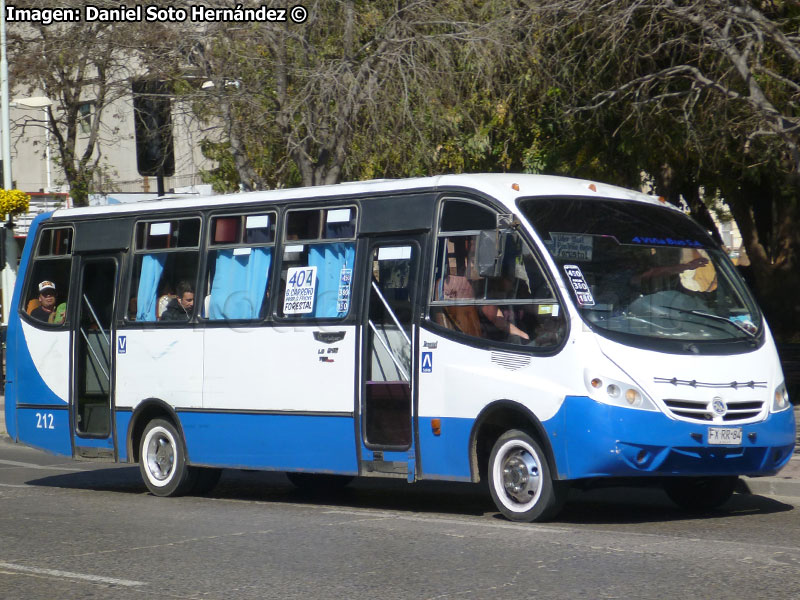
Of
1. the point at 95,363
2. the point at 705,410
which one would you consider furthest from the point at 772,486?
the point at 95,363

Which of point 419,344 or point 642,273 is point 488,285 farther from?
point 642,273

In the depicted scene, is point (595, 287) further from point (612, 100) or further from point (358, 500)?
point (612, 100)

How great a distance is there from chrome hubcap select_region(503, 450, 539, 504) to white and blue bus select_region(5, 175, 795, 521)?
2 cm

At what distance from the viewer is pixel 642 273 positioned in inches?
384

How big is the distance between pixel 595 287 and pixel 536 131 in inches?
399

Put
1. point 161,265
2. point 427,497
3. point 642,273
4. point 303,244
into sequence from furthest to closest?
point 161,265
point 427,497
point 303,244
point 642,273

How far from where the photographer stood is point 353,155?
60.6 ft

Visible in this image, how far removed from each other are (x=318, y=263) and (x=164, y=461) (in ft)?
8.66

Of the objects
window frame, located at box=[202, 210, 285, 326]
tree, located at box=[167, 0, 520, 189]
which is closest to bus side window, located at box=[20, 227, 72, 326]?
window frame, located at box=[202, 210, 285, 326]

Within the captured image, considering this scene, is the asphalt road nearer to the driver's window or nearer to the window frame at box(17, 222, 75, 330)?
the driver's window

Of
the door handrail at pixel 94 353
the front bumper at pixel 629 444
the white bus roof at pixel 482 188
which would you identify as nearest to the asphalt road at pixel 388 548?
the front bumper at pixel 629 444

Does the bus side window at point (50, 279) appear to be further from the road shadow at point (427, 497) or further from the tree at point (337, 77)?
the tree at point (337, 77)

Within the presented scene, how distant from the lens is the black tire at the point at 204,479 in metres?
12.3

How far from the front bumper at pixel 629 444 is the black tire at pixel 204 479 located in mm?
4242
